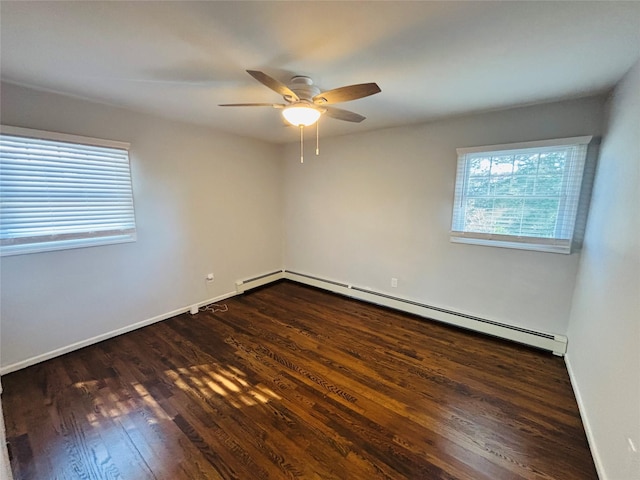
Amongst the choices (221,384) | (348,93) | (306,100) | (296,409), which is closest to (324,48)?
(348,93)

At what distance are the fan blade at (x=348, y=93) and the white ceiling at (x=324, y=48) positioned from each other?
0.21m

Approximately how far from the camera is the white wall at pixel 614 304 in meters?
1.30

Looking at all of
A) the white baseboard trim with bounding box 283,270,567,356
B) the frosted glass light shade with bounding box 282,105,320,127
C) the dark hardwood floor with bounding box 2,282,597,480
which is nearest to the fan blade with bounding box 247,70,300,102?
the frosted glass light shade with bounding box 282,105,320,127

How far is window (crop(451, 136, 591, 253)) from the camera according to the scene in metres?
2.38

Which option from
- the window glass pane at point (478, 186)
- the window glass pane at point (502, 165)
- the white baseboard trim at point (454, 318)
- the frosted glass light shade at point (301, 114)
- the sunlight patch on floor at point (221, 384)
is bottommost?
the sunlight patch on floor at point (221, 384)

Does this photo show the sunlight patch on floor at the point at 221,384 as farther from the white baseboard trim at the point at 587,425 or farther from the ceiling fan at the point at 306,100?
→ the ceiling fan at the point at 306,100

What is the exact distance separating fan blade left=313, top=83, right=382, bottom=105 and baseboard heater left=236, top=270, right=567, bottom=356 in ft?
8.55

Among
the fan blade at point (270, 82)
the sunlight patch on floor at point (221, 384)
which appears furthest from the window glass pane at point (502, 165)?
the sunlight patch on floor at point (221, 384)

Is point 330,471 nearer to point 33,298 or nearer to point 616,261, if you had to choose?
point 616,261

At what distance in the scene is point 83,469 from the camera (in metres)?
1.51

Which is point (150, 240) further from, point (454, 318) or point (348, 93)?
point (454, 318)

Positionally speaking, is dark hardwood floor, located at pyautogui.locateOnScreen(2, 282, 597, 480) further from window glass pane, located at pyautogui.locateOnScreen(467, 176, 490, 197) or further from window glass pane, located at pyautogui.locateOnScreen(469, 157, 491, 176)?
window glass pane, located at pyautogui.locateOnScreen(469, 157, 491, 176)

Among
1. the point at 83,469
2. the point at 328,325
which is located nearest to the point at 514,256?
the point at 328,325

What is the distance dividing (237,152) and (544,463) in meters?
4.21
